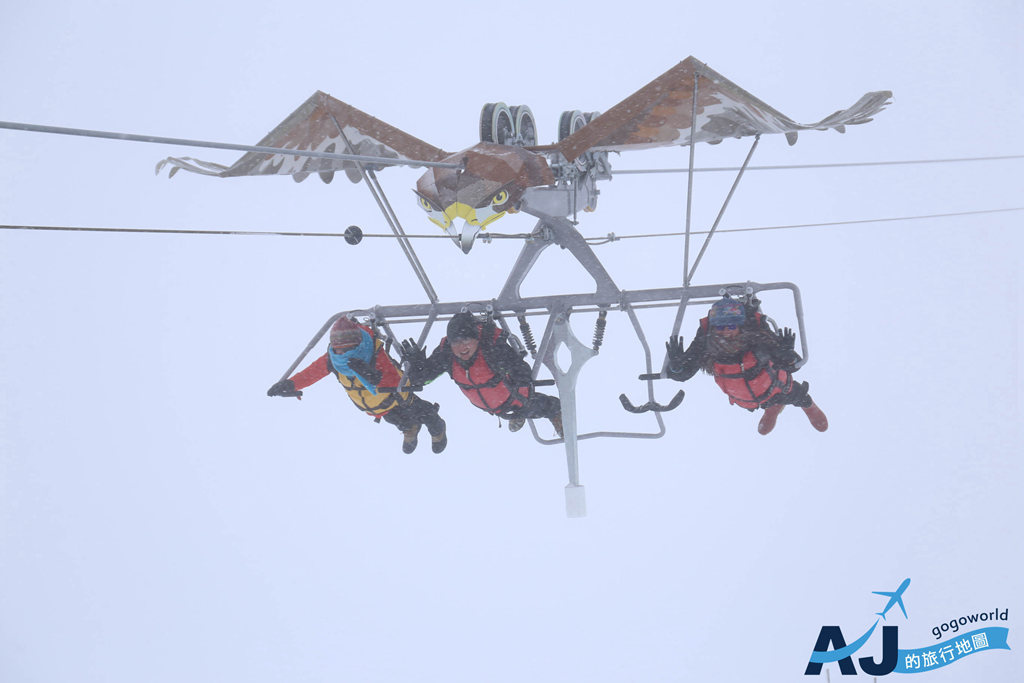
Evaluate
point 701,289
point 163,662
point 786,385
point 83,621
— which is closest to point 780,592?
point 786,385

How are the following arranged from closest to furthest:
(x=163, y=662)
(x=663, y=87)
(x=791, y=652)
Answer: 1. (x=663, y=87)
2. (x=791, y=652)
3. (x=163, y=662)

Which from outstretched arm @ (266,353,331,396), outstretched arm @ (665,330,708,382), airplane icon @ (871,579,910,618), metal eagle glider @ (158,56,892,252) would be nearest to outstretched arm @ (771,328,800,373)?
outstretched arm @ (665,330,708,382)

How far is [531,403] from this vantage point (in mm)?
4703

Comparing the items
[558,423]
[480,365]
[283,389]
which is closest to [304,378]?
[283,389]

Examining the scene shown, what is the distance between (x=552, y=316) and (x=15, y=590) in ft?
20.5

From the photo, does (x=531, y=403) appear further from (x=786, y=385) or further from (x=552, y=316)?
(x=786, y=385)

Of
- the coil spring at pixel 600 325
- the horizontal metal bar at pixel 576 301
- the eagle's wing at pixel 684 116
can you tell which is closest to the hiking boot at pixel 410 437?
the horizontal metal bar at pixel 576 301

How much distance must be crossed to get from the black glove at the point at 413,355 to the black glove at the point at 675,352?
4.16 ft

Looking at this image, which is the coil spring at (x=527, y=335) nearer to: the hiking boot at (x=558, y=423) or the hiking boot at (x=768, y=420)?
the hiking boot at (x=558, y=423)

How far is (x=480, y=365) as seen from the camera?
14.9ft

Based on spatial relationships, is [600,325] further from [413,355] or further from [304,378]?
[304,378]

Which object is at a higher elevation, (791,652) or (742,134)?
(742,134)

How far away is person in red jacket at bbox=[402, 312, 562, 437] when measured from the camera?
4477 mm

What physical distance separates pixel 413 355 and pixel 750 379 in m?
1.73
